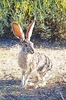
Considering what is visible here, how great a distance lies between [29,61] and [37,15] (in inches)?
100

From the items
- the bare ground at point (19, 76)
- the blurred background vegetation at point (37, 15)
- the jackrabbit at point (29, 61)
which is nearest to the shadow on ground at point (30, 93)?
the bare ground at point (19, 76)

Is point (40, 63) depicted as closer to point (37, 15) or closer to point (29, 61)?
point (29, 61)

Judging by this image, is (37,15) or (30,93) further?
(37,15)

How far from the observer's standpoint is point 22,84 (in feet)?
18.3

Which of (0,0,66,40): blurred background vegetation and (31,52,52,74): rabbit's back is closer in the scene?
(31,52,52,74): rabbit's back

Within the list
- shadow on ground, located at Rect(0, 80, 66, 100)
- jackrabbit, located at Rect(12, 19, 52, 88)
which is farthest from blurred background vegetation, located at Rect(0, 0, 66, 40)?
shadow on ground, located at Rect(0, 80, 66, 100)

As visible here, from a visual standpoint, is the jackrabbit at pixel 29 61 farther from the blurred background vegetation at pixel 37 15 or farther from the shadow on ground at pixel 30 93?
the blurred background vegetation at pixel 37 15

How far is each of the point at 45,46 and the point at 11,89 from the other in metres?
2.55

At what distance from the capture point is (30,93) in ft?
17.7

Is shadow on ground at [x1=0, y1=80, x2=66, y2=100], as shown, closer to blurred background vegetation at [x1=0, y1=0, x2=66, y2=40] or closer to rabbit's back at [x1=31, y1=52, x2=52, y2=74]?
rabbit's back at [x1=31, y1=52, x2=52, y2=74]

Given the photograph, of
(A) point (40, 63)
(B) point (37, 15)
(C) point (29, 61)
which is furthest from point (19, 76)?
(B) point (37, 15)

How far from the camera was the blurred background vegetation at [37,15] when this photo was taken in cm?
775

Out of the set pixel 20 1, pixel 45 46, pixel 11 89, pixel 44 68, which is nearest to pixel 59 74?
pixel 44 68

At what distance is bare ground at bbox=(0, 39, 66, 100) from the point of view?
5.34 meters
